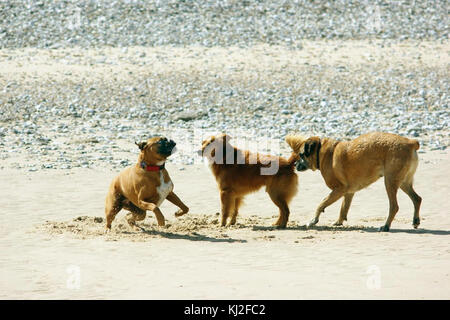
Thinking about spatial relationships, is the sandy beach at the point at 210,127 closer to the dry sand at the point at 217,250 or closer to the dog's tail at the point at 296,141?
the dry sand at the point at 217,250

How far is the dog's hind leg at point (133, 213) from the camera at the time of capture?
11555mm

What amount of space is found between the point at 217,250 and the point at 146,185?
63.9 inches

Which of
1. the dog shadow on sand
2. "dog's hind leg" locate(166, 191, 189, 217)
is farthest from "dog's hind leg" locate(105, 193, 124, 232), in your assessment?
"dog's hind leg" locate(166, 191, 189, 217)

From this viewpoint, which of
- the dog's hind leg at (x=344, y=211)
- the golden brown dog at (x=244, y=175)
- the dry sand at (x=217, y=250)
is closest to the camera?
the dry sand at (x=217, y=250)

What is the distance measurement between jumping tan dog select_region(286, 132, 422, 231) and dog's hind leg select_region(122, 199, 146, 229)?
7.84ft

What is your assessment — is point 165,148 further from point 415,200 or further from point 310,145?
point 415,200

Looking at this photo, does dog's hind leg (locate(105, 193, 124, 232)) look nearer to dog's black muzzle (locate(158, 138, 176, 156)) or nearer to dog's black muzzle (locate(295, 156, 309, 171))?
dog's black muzzle (locate(158, 138, 176, 156))

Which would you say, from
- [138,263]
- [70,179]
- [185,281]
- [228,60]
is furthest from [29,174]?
[228,60]

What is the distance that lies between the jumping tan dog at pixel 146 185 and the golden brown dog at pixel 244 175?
2.32 ft

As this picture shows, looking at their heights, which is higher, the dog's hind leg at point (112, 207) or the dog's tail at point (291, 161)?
the dog's tail at point (291, 161)

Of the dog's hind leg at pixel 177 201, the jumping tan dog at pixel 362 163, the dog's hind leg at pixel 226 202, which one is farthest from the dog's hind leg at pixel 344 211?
the dog's hind leg at pixel 177 201

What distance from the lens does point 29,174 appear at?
51.3 ft

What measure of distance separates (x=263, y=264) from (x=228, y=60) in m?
16.7

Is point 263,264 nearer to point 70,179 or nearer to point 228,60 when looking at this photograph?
point 70,179
